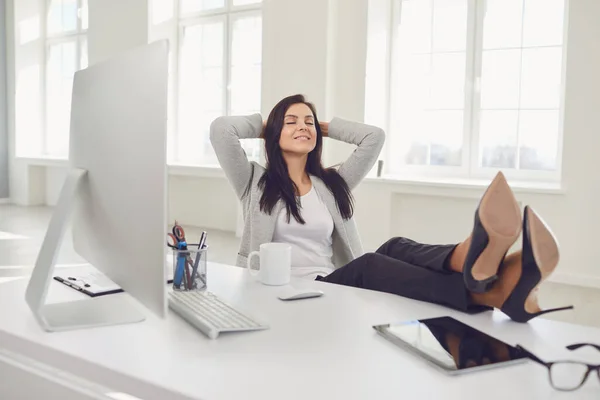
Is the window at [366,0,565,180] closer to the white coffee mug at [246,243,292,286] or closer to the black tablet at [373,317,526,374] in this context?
the white coffee mug at [246,243,292,286]

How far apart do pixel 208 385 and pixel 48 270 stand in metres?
0.46

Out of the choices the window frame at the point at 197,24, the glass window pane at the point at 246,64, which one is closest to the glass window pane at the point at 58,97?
the window frame at the point at 197,24

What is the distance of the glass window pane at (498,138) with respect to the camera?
4.77 metres

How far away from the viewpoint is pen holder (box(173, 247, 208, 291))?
1.45m

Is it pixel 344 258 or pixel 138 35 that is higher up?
pixel 138 35

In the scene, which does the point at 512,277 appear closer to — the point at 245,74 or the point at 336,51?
the point at 336,51

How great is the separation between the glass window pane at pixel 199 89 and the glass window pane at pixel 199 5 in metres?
0.17

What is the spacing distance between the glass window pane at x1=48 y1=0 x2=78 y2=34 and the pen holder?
7.26 meters

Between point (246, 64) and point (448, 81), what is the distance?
223cm

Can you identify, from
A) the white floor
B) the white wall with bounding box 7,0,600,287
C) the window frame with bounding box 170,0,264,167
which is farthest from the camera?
the window frame with bounding box 170,0,264,167

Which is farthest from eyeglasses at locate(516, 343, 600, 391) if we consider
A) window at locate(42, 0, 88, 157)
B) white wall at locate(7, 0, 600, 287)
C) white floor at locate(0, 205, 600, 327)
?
window at locate(42, 0, 88, 157)

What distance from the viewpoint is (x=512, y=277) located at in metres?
1.26

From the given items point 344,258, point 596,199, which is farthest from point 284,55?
point 344,258

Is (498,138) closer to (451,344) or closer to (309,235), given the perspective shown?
(309,235)
